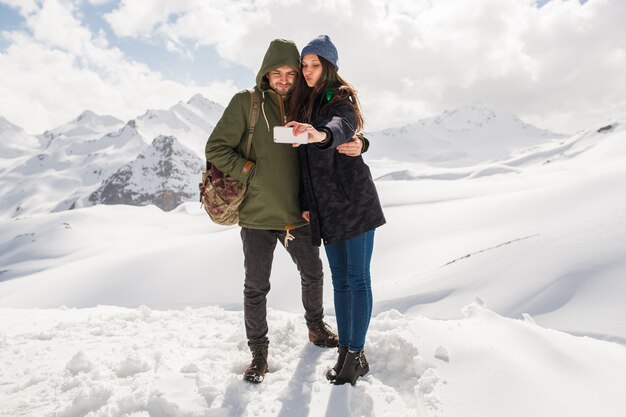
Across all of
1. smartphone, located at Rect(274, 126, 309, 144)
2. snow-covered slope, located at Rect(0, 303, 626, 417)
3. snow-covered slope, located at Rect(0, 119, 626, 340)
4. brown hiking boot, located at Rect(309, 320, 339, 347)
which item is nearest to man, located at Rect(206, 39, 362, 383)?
snow-covered slope, located at Rect(0, 303, 626, 417)

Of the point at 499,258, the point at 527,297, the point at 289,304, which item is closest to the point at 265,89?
the point at 527,297

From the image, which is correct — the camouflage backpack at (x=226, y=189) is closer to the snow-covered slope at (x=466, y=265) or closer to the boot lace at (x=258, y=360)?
the boot lace at (x=258, y=360)

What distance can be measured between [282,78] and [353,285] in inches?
61.0

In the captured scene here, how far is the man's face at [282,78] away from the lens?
2934mm

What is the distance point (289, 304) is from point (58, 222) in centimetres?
3691

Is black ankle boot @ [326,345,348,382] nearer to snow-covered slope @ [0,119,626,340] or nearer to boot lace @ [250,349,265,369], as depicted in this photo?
boot lace @ [250,349,265,369]

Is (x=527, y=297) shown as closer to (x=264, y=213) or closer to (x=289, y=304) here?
(x=264, y=213)

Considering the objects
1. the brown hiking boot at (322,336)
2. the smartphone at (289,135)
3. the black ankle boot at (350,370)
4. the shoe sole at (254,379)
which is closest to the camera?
the smartphone at (289,135)

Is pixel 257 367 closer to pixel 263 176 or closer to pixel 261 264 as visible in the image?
pixel 261 264

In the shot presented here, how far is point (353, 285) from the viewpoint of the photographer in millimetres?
2863

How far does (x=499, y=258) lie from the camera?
20.2ft

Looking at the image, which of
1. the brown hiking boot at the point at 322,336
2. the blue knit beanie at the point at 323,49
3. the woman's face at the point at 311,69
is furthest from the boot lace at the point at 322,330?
the blue knit beanie at the point at 323,49

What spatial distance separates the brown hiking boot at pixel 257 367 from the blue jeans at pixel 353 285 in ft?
2.14

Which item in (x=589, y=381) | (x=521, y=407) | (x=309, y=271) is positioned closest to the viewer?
(x=521, y=407)
